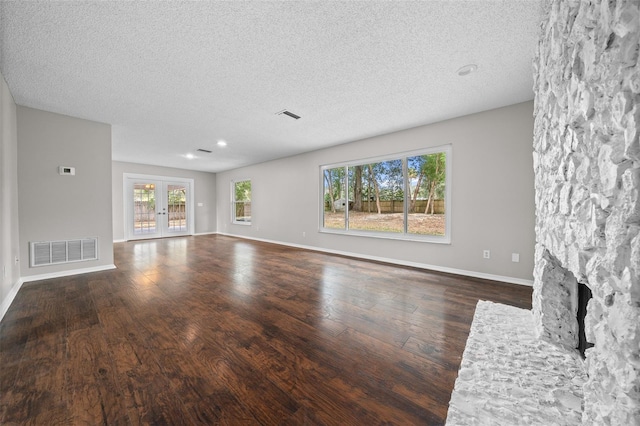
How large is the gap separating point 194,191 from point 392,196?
6963mm

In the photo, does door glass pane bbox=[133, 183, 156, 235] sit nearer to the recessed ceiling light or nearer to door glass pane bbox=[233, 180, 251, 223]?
door glass pane bbox=[233, 180, 251, 223]

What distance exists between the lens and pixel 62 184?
3363 mm

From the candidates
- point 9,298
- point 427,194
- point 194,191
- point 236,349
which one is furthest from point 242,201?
point 236,349

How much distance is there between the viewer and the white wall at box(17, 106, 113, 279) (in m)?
3.12

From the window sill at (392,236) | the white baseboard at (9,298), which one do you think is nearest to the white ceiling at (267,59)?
the window sill at (392,236)

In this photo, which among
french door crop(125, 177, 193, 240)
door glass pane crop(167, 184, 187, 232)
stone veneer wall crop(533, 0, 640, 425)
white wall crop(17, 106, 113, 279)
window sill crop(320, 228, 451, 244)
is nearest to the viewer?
stone veneer wall crop(533, 0, 640, 425)

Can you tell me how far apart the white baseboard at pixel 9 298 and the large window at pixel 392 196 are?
448cm

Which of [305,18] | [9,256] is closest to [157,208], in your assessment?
[9,256]

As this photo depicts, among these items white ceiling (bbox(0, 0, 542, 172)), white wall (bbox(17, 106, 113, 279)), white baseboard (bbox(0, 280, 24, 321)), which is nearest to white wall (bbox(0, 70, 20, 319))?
white baseboard (bbox(0, 280, 24, 321))

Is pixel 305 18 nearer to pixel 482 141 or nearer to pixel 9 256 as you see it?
pixel 482 141

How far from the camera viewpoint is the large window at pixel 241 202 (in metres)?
7.51

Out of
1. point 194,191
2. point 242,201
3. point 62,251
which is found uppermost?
point 194,191

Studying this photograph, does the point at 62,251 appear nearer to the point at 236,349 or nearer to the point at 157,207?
the point at 236,349

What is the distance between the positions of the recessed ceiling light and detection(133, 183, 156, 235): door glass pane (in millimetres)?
8442
